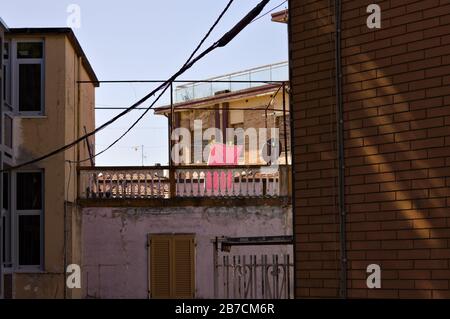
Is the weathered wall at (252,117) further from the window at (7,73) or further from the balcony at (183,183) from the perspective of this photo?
the window at (7,73)

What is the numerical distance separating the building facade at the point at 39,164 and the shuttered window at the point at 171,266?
2.14 metres

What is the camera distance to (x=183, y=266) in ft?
74.0

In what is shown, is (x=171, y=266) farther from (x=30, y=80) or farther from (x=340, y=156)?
(x=340, y=156)

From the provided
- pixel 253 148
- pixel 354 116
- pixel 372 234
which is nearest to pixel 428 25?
pixel 354 116

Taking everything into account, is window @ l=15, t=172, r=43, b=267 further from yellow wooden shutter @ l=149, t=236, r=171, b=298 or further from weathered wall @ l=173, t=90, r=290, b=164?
weathered wall @ l=173, t=90, r=290, b=164

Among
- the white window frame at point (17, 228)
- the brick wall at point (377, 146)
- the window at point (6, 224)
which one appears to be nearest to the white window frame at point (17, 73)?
the white window frame at point (17, 228)

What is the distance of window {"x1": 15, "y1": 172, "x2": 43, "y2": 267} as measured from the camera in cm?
2066

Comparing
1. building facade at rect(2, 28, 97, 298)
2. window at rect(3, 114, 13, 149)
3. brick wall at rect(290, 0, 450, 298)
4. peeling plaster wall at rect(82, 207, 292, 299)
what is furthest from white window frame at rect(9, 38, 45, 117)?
brick wall at rect(290, 0, 450, 298)

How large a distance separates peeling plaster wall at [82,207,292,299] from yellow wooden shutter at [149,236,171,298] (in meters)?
0.17

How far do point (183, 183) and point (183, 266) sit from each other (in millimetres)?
2009

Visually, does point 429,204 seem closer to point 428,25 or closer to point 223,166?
point 428,25

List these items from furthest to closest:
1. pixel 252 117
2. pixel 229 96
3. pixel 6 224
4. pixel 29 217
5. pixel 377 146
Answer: pixel 229 96 < pixel 252 117 < pixel 29 217 < pixel 6 224 < pixel 377 146

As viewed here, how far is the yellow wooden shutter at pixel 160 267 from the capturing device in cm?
2253

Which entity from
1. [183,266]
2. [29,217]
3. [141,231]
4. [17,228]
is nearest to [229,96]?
[141,231]
